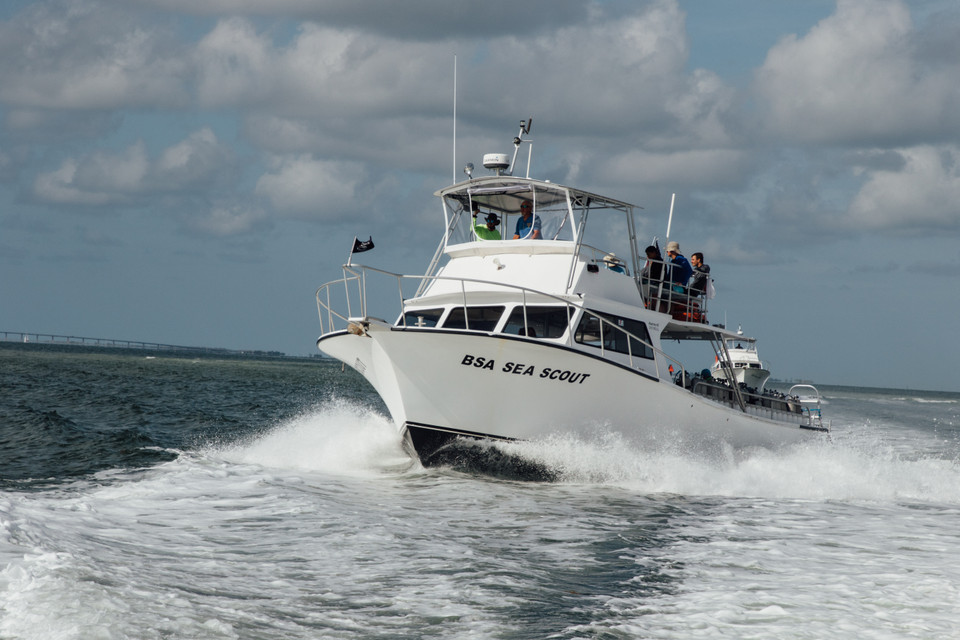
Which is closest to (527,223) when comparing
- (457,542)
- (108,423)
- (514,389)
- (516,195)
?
(516,195)

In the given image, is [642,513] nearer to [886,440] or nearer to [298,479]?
[298,479]

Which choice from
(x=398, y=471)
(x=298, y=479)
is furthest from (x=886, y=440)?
(x=298, y=479)

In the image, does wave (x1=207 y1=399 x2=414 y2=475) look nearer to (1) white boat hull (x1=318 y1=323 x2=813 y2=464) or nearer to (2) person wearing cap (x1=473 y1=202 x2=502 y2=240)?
(1) white boat hull (x1=318 y1=323 x2=813 y2=464)

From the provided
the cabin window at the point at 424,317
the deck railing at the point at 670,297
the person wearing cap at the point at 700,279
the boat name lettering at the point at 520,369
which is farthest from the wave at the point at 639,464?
the person wearing cap at the point at 700,279

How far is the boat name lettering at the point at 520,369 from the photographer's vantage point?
11742 millimetres

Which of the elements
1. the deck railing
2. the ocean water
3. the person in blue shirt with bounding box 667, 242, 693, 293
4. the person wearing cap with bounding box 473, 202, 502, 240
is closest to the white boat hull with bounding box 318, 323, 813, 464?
the ocean water

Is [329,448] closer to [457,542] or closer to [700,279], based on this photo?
[457,542]

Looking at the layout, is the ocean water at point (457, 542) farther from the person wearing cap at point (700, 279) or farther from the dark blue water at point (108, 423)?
the person wearing cap at point (700, 279)

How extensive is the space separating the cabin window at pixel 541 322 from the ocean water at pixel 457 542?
169 cm

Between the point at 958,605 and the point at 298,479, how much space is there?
320 inches

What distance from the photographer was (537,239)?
45.9ft

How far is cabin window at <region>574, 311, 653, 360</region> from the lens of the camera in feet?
42.2

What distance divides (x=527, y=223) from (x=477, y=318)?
2292mm

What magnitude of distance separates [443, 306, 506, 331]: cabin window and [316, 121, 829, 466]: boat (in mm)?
22
